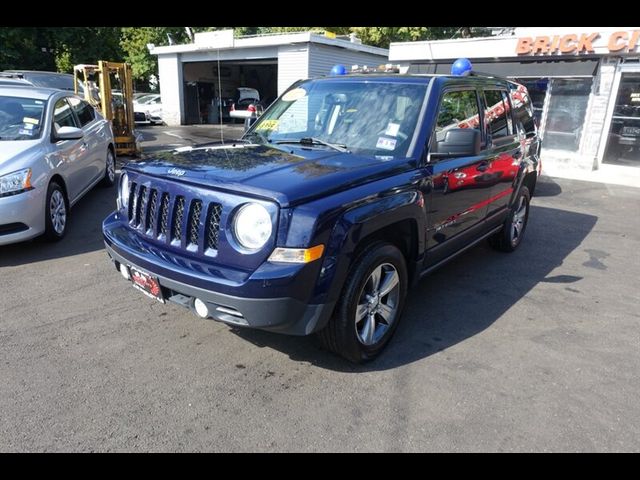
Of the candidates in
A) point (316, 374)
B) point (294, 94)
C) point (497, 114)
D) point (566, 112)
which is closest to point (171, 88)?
point (566, 112)

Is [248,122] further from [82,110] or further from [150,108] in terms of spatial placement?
[150,108]

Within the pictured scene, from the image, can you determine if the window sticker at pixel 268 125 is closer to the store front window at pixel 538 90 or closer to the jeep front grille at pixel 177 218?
the jeep front grille at pixel 177 218

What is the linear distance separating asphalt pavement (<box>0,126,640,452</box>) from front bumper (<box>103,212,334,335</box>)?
21.5 inches

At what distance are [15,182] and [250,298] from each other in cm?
354

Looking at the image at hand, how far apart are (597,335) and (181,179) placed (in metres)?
3.40

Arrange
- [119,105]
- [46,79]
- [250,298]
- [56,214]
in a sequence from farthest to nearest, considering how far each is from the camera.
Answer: [46,79], [119,105], [56,214], [250,298]

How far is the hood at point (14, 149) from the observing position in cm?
480

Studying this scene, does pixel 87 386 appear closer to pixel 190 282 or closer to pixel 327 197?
pixel 190 282

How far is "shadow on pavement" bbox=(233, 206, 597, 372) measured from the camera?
134 inches

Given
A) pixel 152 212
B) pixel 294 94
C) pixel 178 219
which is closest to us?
pixel 178 219

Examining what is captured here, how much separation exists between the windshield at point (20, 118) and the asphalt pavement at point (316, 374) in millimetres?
1496

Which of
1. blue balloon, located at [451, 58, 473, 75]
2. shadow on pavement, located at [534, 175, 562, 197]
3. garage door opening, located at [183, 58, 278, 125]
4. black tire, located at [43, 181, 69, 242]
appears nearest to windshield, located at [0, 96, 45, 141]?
black tire, located at [43, 181, 69, 242]

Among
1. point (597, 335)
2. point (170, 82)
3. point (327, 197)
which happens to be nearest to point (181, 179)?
point (327, 197)

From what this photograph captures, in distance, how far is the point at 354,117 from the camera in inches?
145
